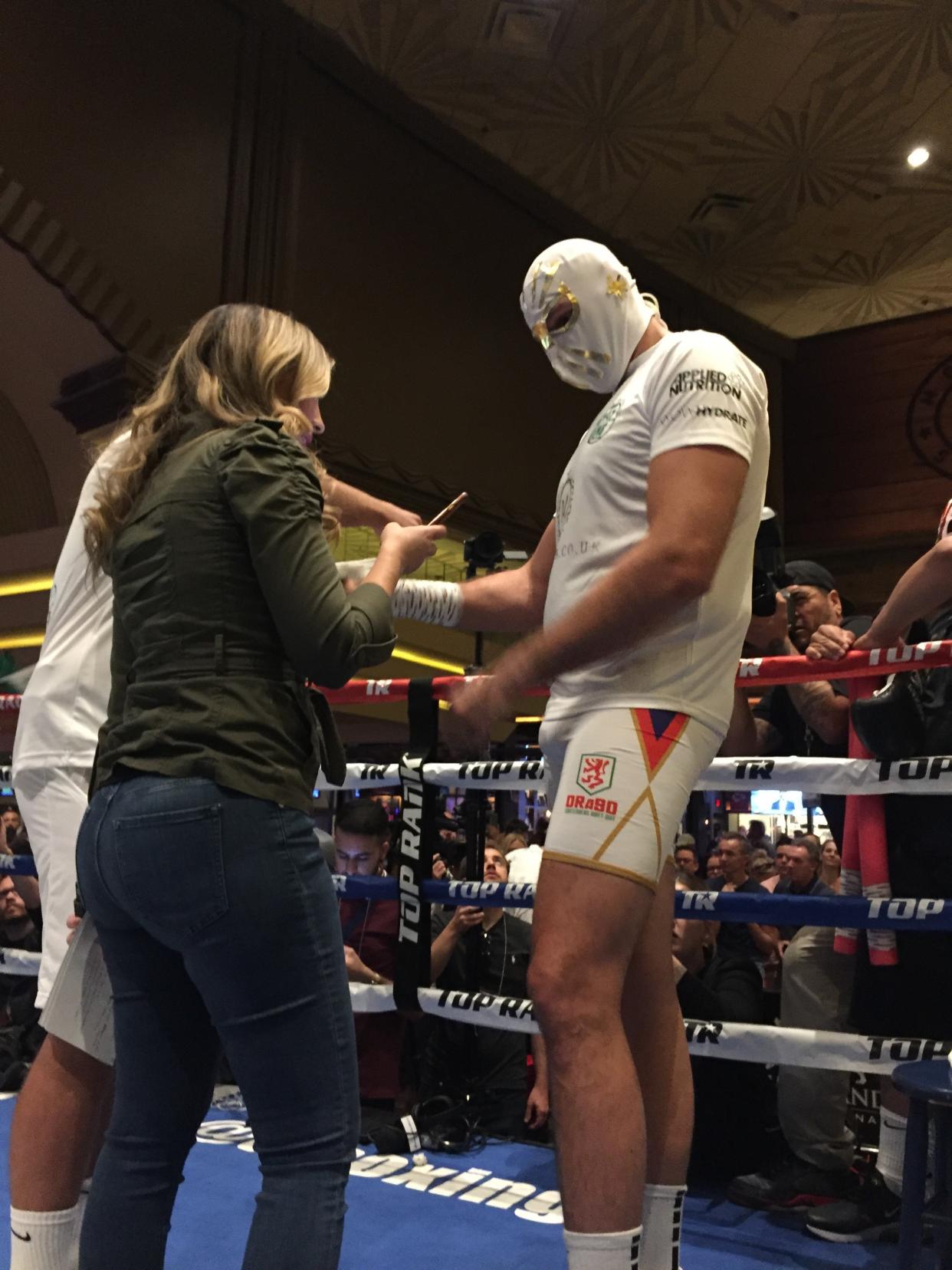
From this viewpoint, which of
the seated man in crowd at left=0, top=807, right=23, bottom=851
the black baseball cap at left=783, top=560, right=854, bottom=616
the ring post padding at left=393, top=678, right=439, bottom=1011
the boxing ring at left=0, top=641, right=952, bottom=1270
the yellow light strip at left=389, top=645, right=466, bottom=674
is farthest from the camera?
the yellow light strip at left=389, top=645, right=466, bottom=674

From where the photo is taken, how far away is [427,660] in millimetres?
10391

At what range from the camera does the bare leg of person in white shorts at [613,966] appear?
1274mm

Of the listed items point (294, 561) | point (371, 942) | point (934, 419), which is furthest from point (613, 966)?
point (934, 419)

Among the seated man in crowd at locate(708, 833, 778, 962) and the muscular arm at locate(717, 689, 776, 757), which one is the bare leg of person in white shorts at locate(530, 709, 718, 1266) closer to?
the seated man in crowd at locate(708, 833, 778, 962)

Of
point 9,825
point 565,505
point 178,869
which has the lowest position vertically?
point 9,825

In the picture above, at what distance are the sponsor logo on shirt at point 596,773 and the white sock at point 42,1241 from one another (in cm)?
85

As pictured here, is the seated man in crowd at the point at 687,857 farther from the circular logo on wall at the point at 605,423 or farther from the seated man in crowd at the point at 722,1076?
the circular logo on wall at the point at 605,423

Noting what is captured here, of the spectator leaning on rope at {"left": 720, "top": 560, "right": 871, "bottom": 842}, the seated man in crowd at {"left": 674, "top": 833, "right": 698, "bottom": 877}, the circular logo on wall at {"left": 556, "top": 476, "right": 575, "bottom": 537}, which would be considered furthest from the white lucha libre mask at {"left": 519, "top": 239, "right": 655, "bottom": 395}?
the seated man in crowd at {"left": 674, "top": 833, "right": 698, "bottom": 877}

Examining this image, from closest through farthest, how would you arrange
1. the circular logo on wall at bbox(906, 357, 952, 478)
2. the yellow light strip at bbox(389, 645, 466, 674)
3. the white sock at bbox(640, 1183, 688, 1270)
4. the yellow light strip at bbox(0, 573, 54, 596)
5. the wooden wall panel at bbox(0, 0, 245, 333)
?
1. the white sock at bbox(640, 1183, 688, 1270)
2. the wooden wall panel at bbox(0, 0, 245, 333)
3. the yellow light strip at bbox(0, 573, 54, 596)
4. the circular logo on wall at bbox(906, 357, 952, 478)
5. the yellow light strip at bbox(389, 645, 466, 674)

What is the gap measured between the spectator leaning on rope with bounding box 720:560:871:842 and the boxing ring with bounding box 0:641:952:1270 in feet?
0.83

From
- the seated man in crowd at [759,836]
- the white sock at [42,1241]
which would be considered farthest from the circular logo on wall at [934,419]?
the white sock at [42,1241]

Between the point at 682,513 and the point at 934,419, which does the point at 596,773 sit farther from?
the point at 934,419

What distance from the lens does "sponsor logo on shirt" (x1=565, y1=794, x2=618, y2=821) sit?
4.47ft

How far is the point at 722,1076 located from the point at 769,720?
876 mm
